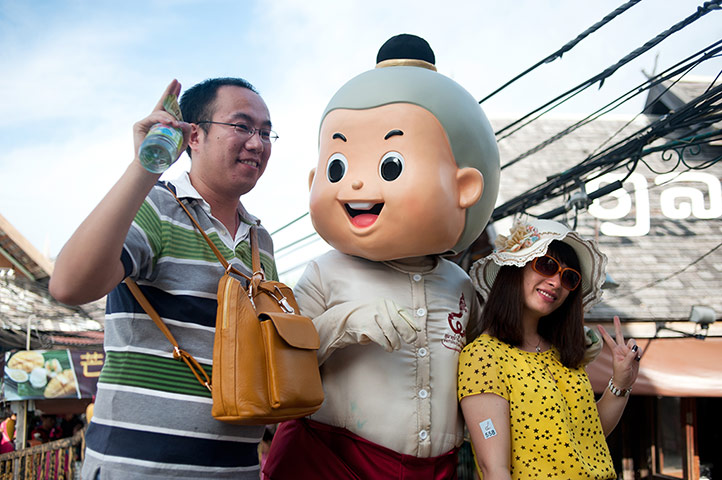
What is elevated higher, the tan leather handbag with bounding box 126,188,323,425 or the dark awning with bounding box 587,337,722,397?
the tan leather handbag with bounding box 126,188,323,425

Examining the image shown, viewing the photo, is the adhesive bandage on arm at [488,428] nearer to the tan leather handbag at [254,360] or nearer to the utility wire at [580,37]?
the tan leather handbag at [254,360]

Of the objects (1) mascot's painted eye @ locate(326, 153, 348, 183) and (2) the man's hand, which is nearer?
(2) the man's hand

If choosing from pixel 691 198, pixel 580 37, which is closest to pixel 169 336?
pixel 580 37

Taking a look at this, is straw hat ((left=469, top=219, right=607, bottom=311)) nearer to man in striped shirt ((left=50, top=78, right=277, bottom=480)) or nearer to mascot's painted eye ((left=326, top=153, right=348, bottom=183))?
mascot's painted eye ((left=326, top=153, right=348, bottom=183))

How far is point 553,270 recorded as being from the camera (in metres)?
2.84

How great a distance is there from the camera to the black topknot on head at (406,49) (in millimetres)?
2816

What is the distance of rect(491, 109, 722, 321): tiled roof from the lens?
709 centimetres

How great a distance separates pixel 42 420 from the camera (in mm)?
11047

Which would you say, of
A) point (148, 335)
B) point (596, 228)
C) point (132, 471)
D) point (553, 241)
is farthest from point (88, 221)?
point (596, 228)

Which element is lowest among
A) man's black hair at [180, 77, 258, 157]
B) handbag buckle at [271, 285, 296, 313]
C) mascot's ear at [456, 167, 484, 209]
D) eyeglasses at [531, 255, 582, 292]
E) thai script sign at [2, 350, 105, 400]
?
thai script sign at [2, 350, 105, 400]

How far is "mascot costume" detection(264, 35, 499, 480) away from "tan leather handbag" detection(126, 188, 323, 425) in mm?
299

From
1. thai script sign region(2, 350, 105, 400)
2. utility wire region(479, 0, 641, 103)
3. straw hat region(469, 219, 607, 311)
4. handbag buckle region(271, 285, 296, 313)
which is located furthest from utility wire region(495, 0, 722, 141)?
thai script sign region(2, 350, 105, 400)

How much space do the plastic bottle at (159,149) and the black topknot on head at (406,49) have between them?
133 centimetres

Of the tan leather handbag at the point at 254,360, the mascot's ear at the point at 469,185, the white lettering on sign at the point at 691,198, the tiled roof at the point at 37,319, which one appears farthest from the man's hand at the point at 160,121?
the tiled roof at the point at 37,319
